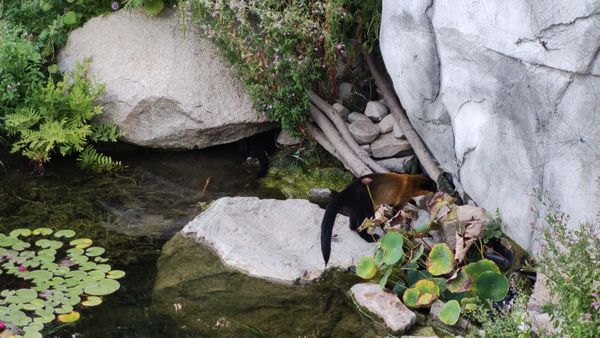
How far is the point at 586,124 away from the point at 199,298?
2674 millimetres

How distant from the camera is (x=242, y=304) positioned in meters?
5.32

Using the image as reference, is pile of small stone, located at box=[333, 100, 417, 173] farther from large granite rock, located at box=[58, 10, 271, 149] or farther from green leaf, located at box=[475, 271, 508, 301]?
green leaf, located at box=[475, 271, 508, 301]

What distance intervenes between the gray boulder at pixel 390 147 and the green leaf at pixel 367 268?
1.68 metres

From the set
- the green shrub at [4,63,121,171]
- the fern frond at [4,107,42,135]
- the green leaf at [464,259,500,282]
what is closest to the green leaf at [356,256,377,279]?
the green leaf at [464,259,500,282]

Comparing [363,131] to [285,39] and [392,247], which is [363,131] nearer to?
[285,39]

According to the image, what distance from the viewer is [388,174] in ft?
20.4

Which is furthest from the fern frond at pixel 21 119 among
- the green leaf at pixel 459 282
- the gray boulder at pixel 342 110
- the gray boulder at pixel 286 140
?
the green leaf at pixel 459 282

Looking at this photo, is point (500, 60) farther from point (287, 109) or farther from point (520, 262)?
point (287, 109)

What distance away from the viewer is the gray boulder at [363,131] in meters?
6.90

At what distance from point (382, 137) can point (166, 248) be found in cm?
213

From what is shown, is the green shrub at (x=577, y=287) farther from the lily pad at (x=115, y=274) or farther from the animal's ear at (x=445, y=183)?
the lily pad at (x=115, y=274)

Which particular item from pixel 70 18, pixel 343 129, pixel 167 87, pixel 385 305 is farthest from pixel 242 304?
pixel 70 18

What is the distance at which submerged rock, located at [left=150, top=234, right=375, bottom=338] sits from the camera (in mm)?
5051

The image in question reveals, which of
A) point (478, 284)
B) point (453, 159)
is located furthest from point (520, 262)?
point (453, 159)
